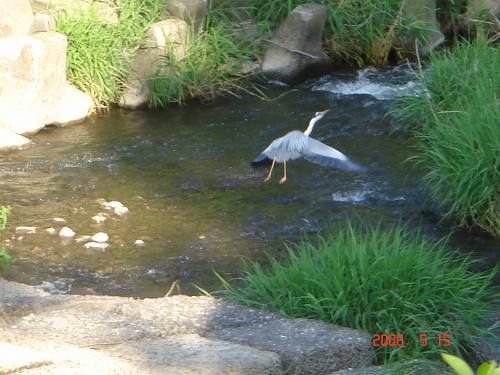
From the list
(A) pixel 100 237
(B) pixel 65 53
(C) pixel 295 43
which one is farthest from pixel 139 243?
(C) pixel 295 43

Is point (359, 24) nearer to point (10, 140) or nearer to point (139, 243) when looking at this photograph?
point (10, 140)

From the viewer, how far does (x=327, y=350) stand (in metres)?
3.38

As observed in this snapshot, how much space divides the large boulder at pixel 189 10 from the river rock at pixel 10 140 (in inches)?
87.3

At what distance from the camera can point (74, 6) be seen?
8.62 metres

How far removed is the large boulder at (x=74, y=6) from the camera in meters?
8.59

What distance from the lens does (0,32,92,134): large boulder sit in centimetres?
783

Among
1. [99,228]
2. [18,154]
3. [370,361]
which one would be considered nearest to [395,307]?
[370,361]

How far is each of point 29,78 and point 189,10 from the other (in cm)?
191

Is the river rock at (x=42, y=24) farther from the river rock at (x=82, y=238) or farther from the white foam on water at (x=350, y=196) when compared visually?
the white foam on water at (x=350, y=196)

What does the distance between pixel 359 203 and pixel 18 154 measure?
2746mm

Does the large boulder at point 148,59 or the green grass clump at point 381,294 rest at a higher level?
the green grass clump at point 381,294

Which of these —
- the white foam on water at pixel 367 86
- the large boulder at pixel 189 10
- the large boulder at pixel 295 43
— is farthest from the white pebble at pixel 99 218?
the large boulder at pixel 295 43
